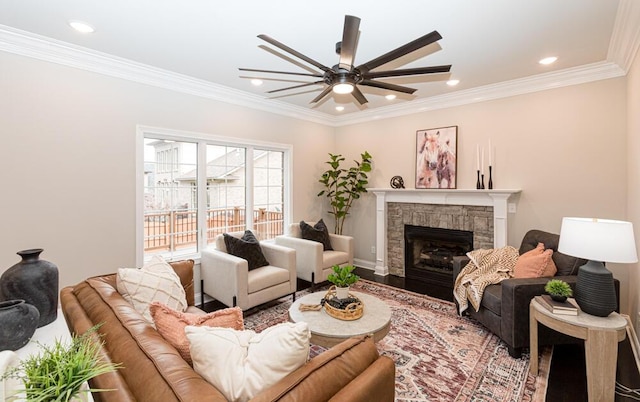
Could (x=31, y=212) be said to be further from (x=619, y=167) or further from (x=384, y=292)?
(x=619, y=167)

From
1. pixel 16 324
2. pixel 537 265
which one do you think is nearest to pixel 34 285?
pixel 16 324

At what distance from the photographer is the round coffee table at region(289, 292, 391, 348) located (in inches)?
85.7

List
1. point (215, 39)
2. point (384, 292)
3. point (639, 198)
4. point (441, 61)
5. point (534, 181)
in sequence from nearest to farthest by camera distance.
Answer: point (639, 198)
point (215, 39)
point (441, 61)
point (534, 181)
point (384, 292)

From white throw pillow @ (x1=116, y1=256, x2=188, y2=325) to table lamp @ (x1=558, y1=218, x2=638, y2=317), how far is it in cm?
289

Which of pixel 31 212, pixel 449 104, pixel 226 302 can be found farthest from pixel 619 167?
pixel 31 212

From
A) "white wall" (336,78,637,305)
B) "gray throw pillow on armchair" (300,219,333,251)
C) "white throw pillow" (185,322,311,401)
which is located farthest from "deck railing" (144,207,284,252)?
Result: "white wall" (336,78,637,305)

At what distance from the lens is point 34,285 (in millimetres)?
1795

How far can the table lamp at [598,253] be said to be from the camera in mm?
1987

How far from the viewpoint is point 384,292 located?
418 centimetres

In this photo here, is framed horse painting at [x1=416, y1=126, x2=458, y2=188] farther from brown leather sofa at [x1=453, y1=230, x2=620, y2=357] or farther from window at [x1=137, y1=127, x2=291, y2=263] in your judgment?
window at [x1=137, y1=127, x2=291, y2=263]

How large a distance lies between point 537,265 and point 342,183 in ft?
10.3

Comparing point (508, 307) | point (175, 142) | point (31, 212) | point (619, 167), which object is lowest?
point (508, 307)

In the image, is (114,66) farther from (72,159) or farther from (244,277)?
(244,277)

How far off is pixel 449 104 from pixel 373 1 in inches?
105
